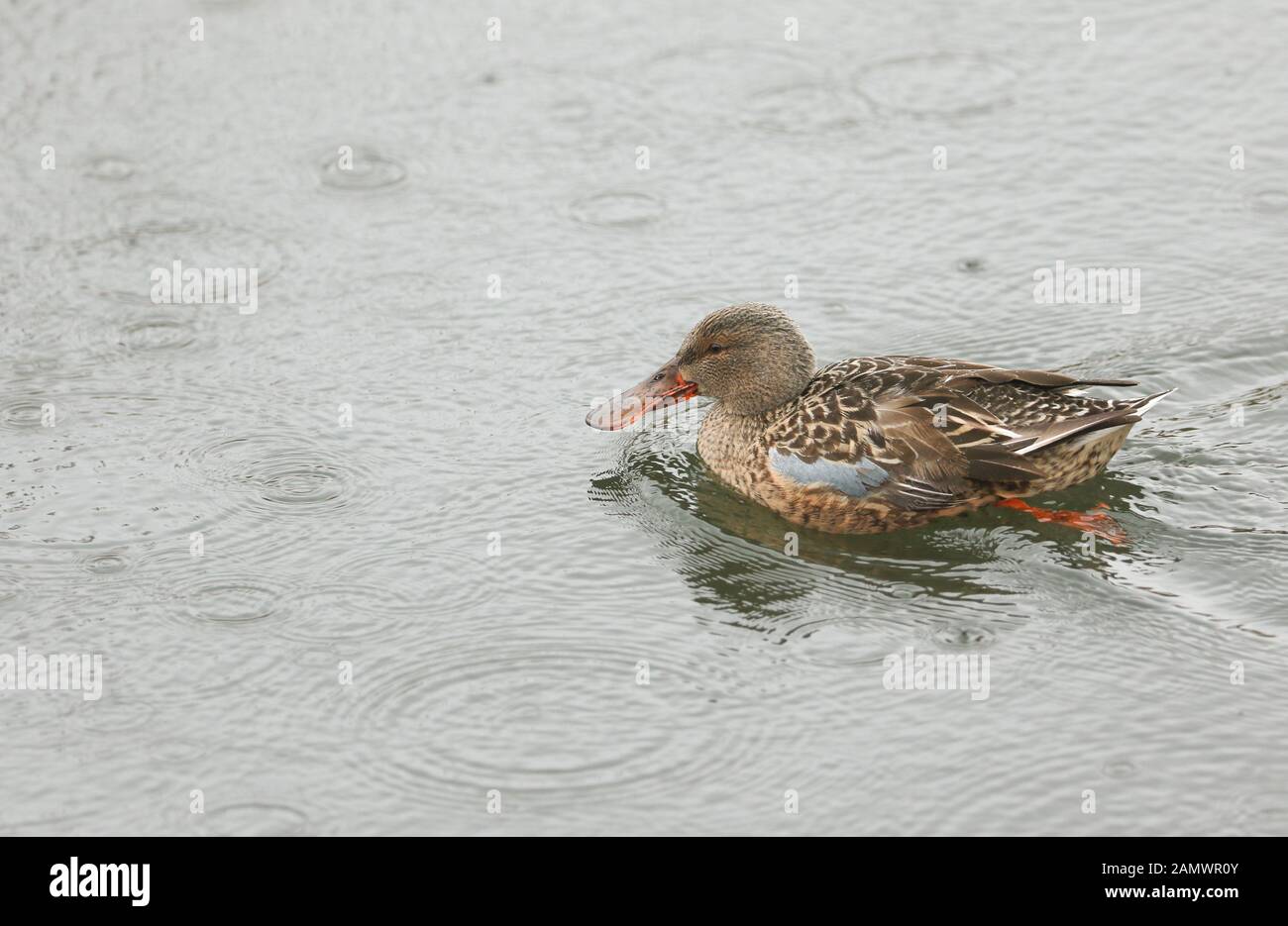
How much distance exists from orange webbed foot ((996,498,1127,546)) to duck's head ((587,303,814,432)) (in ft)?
4.08

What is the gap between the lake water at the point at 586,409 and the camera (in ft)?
22.2

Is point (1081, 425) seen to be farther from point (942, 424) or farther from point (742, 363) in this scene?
point (742, 363)

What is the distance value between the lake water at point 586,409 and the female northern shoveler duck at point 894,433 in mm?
182

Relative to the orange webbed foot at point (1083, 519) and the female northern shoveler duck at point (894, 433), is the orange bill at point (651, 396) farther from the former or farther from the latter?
the orange webbed foot at point (1083, 519)

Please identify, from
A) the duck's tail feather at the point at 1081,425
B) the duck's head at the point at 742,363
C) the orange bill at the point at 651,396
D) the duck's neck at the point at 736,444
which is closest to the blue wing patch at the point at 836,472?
the duck's neck at the point at 736,444

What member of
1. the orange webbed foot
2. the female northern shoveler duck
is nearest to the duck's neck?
the female northern shoveler duck

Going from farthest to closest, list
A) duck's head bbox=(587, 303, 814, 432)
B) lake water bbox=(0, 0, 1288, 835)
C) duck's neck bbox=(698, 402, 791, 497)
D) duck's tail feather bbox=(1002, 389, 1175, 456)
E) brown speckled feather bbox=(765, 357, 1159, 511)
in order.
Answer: duck's head bbox=(587, 303, 814, 432)
duck's neck bbox=(698, 402, 791, 497)
brown speckled feather bbox=(765, 357, 1159, 511)
duck's tail feather bbox=(1002, 389, 1175, 456)
lake water bbox=(0, 0, 1288, 835)

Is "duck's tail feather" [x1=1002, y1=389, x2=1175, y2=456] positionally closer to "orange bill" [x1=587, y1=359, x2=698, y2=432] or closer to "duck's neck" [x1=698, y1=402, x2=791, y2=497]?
"duck's neck" [x1=698, y1=402, x2=791, y2=497]

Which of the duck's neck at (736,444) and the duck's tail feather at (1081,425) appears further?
the duck's neck at (736,444)

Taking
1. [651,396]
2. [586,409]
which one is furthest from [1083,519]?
[586,409]

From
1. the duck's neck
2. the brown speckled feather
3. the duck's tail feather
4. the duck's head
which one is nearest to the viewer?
the duck's tail feather

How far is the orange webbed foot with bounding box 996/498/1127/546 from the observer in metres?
8.21

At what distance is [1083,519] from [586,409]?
2.67m

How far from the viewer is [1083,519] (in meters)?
8.34
